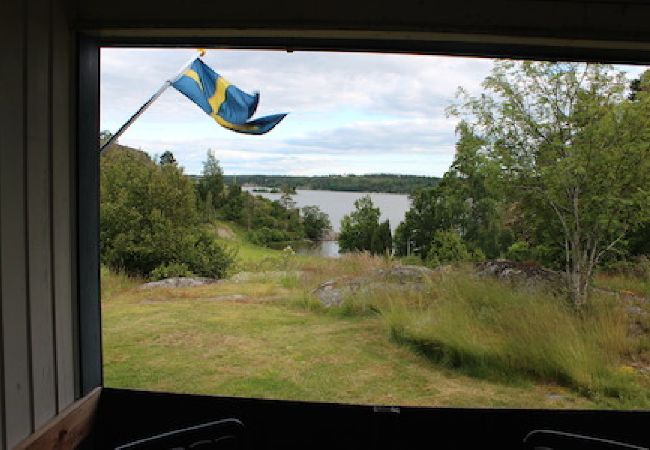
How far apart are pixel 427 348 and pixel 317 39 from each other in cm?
155

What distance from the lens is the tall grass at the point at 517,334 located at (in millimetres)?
2096

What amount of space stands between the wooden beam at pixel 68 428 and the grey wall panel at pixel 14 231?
52 millimetres

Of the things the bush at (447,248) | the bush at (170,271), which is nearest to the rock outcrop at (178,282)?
the bush at (170,271)

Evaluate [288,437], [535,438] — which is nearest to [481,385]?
[535,438]

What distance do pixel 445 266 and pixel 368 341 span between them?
56 cm

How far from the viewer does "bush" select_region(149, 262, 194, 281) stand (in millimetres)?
2412

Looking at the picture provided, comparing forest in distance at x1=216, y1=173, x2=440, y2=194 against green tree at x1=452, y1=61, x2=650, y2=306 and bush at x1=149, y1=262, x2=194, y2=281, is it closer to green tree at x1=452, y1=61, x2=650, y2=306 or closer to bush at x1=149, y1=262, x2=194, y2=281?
green tree at x1=452, y1=61, x2=650, y2=306

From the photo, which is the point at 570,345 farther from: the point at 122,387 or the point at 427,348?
the point at 122,387

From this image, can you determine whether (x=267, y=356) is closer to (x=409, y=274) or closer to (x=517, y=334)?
(x=409, y=274)

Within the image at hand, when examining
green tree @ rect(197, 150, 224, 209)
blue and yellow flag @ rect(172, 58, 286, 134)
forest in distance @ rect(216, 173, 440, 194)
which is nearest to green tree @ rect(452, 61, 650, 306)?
forest in distance @ rect(216, 173, 440, 194)

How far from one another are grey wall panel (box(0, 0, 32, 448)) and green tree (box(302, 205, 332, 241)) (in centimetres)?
131

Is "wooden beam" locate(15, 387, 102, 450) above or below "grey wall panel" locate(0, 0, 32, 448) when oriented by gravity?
below

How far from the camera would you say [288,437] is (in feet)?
6.35

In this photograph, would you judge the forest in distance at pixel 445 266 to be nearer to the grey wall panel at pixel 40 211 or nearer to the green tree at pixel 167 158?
the green tree at pixel 167 158
